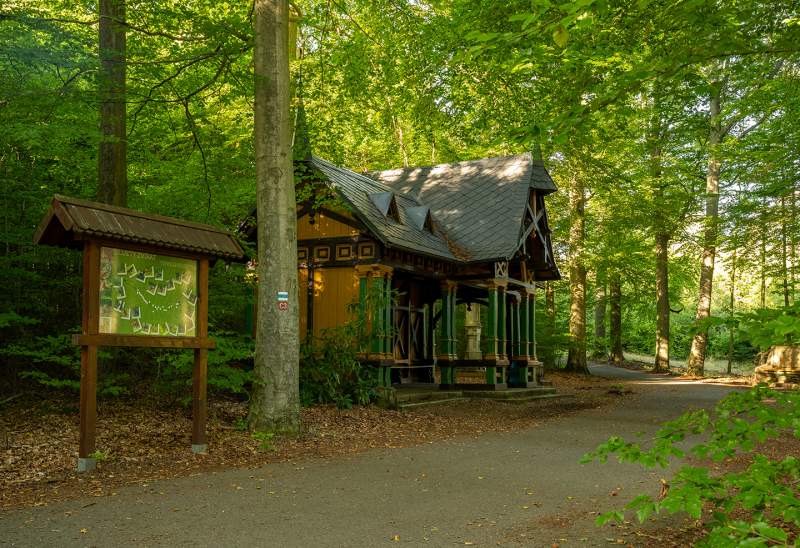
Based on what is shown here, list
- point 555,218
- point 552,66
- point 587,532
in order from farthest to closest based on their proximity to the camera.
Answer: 1. point 555,218
2. point 552,66
3. point 587,532

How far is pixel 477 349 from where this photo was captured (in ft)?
72.0

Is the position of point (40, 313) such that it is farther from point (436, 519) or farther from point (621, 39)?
point (621, 39)

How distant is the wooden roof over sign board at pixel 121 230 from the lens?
7.05 meters

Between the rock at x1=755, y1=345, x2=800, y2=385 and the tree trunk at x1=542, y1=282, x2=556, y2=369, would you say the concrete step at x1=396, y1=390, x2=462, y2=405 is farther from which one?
the rock at x1=755, y1=345, x2=800, y2=385

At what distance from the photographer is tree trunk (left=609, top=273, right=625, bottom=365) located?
3209 cm

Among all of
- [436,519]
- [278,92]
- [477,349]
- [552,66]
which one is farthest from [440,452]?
[477,349]

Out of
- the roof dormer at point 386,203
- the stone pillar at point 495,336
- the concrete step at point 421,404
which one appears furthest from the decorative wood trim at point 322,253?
the stone pillar at point 495,336

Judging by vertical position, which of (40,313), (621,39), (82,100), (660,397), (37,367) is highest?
(621,39)

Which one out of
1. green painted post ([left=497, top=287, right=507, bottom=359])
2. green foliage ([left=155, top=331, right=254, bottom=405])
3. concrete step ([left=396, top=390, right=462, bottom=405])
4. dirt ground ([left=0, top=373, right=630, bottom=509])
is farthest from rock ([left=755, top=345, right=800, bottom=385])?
green foliage ([left=155, top=331, right=254, bottom=405])

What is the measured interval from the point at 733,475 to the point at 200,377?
6686 millimetres

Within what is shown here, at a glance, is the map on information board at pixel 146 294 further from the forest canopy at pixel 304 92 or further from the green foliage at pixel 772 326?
the green foliage at pixel 772 326

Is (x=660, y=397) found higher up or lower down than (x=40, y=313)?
lower down

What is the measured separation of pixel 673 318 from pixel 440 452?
165 feet

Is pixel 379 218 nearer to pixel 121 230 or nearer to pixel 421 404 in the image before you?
pixel 421 404
